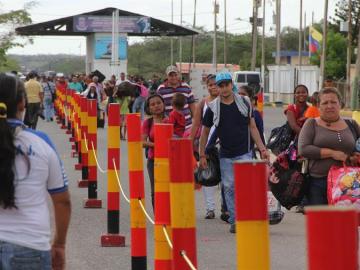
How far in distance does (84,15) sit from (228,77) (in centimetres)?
5263

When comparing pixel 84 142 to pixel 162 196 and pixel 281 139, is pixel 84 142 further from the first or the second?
pixel 162 196

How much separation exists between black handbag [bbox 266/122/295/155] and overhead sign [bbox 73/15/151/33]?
50419 millimetres

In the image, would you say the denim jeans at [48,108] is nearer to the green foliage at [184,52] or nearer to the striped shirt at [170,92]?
the striped shirt at [170,92]

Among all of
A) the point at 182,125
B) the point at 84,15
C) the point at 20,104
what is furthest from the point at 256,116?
the point at 84,15

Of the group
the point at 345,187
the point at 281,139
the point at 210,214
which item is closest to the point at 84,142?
the point at 210,214

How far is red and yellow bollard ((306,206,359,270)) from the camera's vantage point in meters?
3.07

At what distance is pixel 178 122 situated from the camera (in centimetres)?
1241

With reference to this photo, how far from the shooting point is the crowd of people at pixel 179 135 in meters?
4.92

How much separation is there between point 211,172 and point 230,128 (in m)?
0.63

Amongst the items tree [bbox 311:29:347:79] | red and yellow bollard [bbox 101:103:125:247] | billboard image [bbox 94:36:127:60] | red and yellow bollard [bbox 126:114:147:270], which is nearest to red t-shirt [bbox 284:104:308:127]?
red and yellow bollard [bbox 101:103:125:247]

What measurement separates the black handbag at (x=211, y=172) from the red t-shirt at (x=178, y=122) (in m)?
0.69

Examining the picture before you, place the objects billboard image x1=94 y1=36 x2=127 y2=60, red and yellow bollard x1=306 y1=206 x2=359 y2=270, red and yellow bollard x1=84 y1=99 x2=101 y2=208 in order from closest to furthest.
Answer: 1. red and yellow bollard x1=306 y1=206 x2=359 y2=270
2. red and yellow bollard x1=84 y1=99 x2=101 y2=208
3. billboard image x1=94 y1=36 x2=127 y2=60

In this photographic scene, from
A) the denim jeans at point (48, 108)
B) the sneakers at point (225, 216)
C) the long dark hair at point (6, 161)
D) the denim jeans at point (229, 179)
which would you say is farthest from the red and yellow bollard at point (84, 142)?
the denim jeans at point (48, 108)

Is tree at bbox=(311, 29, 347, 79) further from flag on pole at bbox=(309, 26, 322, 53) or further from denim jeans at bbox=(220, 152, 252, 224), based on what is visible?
denim jeans at bbox=(220, 152, 252, 224)
